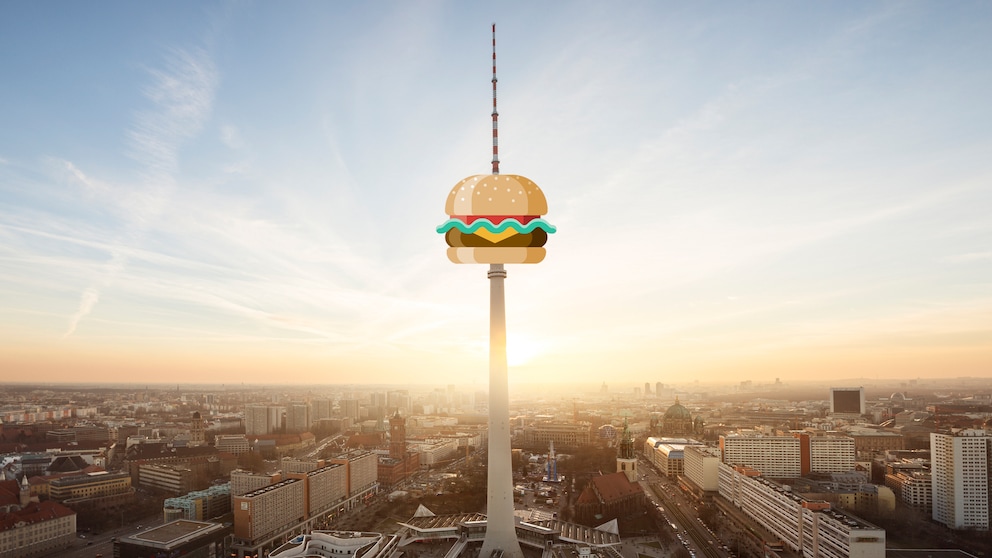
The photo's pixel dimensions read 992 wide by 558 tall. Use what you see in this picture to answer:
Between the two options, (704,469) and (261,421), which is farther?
(261,421)

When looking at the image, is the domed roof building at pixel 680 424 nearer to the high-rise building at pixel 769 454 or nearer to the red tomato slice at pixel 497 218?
the high-rise building at pixel 769 454

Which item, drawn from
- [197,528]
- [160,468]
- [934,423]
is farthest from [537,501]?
[934,423]

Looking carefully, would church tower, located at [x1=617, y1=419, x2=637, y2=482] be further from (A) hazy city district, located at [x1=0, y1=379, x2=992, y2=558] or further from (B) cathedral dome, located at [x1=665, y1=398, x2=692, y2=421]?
(B) cathedral dome, located at [x1=665, y1=398, x2=692, y2=421]

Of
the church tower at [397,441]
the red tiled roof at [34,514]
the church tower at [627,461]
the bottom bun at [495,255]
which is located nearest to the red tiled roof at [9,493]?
the red tiled roof at [34,514]

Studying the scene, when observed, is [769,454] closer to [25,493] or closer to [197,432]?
[25,493]

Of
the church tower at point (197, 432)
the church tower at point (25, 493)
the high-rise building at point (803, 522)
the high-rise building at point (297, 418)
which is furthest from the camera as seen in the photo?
the high-rise building at point (297, 418)

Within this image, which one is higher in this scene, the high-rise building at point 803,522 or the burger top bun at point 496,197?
the burger top bun at point 496,197

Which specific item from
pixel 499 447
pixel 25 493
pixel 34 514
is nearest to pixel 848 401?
pixel 499 447
